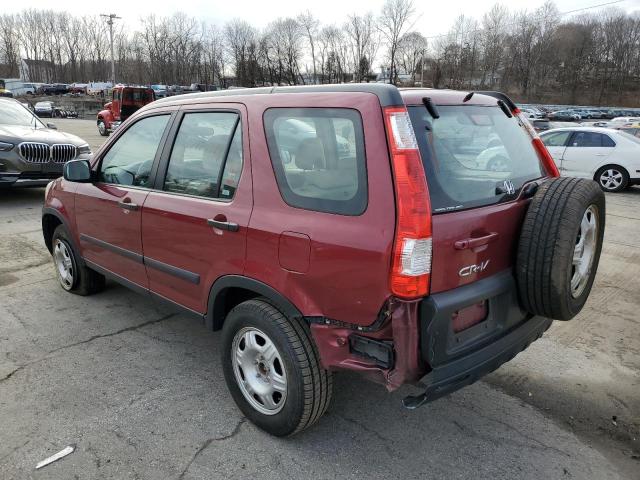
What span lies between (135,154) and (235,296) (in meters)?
1.44

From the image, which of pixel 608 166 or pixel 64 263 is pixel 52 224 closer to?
pixel 64 263

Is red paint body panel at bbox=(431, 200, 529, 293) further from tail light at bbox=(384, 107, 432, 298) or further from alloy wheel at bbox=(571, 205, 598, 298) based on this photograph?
alloy wheel at bbox=(571, 205, 598, 298)

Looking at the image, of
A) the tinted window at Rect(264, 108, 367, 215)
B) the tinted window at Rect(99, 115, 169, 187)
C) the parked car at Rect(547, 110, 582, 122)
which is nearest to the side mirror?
the tinted window at Rect(99, 115, 169, 187)

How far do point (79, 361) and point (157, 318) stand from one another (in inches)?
34.1

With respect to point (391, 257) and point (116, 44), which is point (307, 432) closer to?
point (391, 257)

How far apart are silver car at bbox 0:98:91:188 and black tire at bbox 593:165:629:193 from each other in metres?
11.3

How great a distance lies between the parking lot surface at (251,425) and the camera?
2.60 m

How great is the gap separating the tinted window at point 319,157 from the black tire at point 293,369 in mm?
608

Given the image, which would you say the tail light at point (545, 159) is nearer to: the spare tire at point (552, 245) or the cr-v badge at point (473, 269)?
the spare tire at point (552, 245)

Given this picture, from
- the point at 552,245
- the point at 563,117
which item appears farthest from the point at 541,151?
the point at 563,117

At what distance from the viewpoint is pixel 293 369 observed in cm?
253

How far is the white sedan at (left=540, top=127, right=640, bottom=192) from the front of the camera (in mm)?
11750

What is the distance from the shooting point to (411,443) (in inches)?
110

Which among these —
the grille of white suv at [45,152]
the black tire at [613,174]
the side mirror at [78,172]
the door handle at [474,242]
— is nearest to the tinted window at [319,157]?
the door handle at [474,242]
